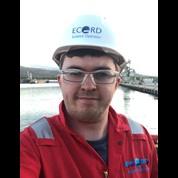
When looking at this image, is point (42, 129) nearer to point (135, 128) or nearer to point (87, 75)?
point (87, 75)

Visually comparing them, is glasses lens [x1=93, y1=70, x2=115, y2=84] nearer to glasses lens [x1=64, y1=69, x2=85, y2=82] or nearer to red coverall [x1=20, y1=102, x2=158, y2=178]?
glasses lens [x1=64, y1=69, x2=85, y2=82]

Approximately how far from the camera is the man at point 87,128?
1.25 metres

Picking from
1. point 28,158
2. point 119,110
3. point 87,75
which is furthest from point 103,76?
point 119,110

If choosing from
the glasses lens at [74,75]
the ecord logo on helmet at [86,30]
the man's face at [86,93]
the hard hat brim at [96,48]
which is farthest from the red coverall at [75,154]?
the ecord logo on helmet at [86,30]

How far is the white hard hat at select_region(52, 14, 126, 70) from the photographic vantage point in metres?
1.46

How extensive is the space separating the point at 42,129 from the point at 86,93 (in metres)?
0.32

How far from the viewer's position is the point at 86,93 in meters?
1.35

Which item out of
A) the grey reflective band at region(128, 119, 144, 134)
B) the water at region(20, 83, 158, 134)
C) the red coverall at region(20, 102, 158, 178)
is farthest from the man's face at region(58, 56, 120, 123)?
the water at region(20, 83, 158, 134)

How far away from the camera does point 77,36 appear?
1.47 m
